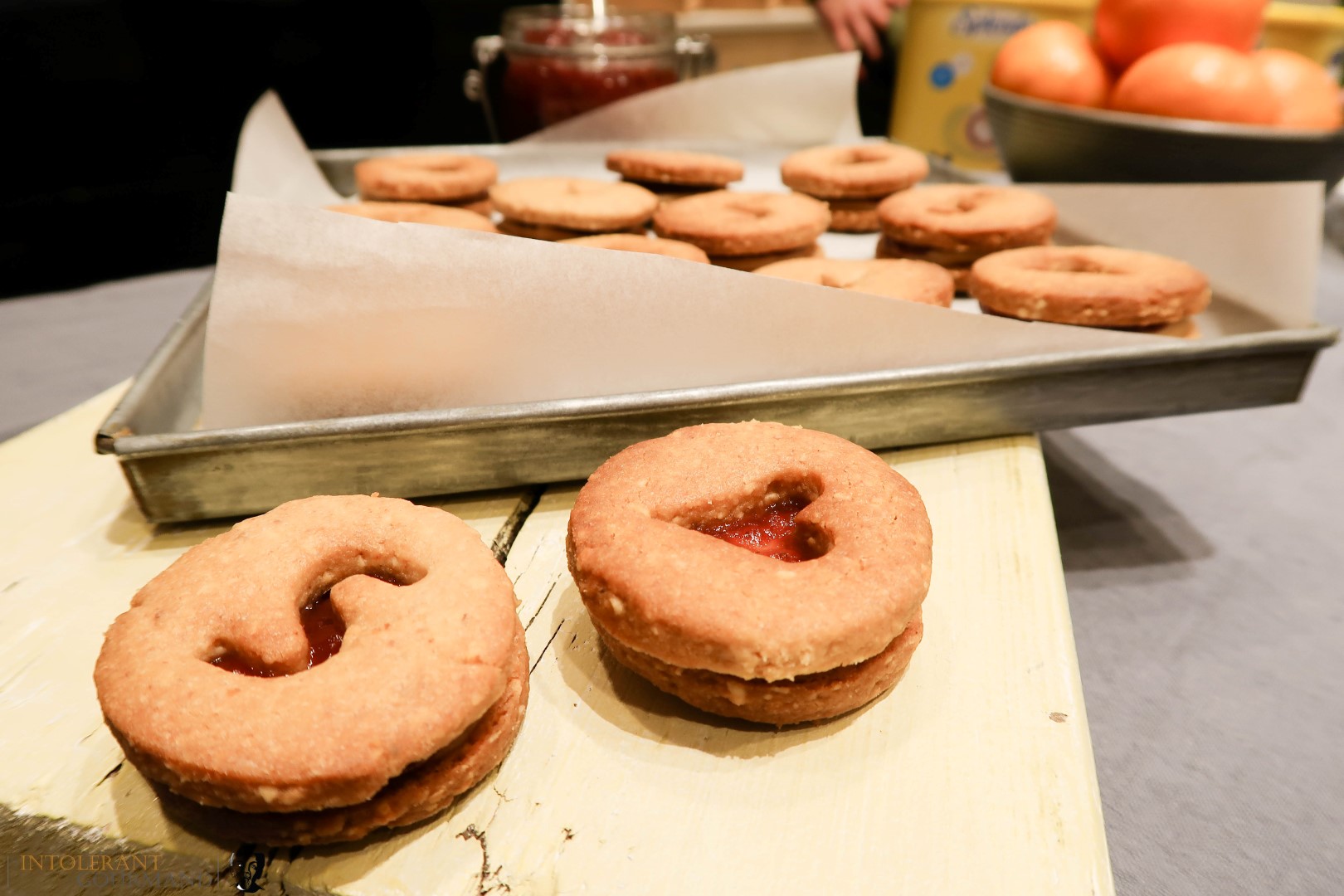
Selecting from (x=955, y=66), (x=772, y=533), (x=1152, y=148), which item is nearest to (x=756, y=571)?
(x=772, y=533)

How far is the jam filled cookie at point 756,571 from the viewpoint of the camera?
687mm

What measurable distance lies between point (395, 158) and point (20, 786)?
1486 millimetres

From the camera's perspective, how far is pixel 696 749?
2.36 ft

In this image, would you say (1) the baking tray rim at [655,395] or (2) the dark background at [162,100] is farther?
(2) the dark background at [162,100]

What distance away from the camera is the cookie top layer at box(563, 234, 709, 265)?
1375 mm

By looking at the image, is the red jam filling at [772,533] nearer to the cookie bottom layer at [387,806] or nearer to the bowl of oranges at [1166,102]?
the cookie bottom layer at [387,806]

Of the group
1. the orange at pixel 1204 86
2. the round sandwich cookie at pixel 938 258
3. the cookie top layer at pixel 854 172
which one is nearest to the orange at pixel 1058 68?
the orange at pixel 1204 86

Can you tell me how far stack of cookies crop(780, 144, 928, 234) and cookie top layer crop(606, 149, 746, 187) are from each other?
13 cm

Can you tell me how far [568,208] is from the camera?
154cm

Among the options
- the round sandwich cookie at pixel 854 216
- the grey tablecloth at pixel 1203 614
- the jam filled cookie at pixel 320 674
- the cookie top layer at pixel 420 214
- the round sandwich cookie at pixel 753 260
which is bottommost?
the grey tablecloth at pixel 1203 614

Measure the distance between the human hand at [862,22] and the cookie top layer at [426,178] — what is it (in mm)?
1586

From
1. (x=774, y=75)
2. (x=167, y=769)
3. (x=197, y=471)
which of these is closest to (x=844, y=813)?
(x=167, y=769)

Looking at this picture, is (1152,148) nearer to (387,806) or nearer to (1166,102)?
(1166,102)

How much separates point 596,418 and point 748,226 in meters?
0.66
